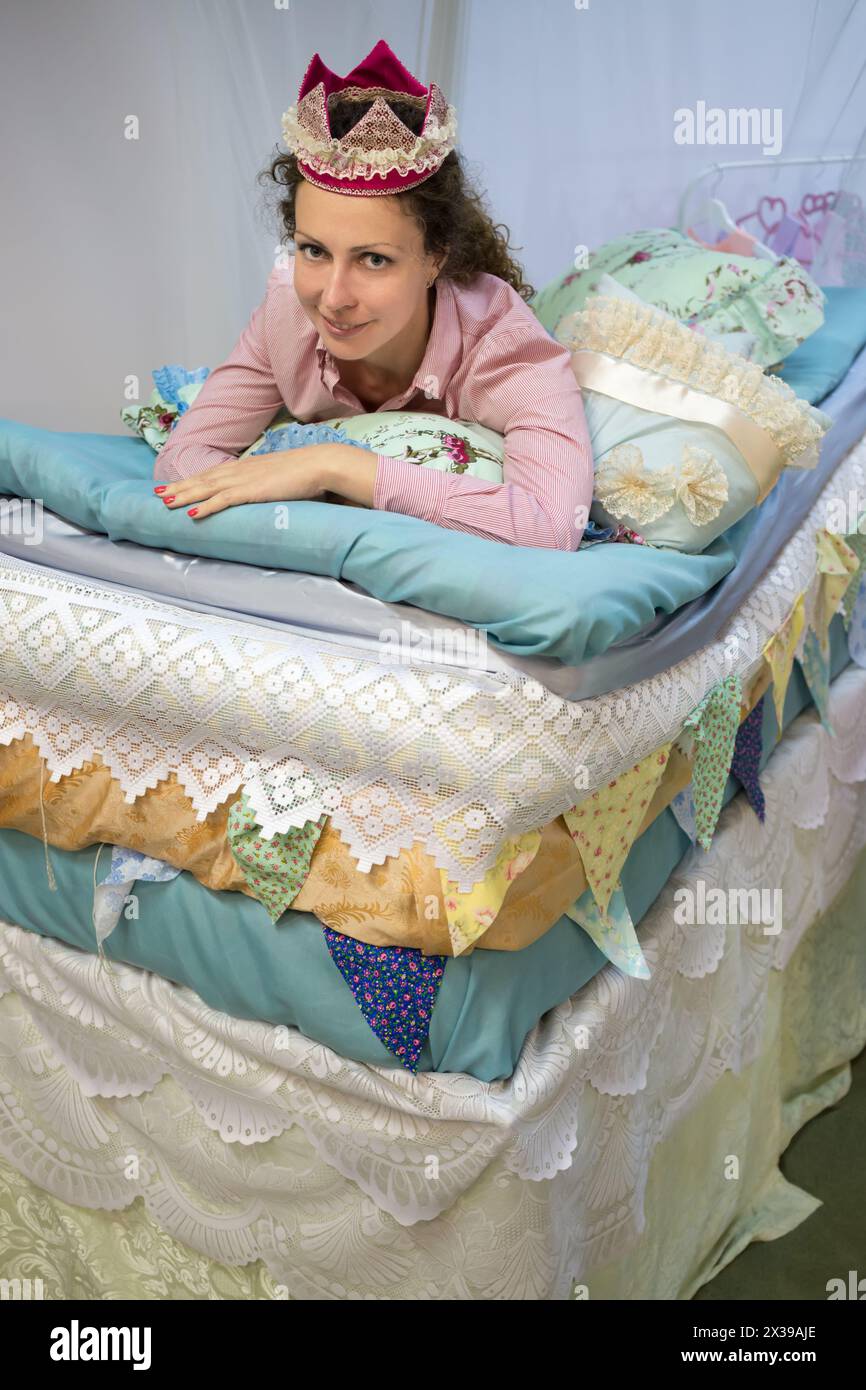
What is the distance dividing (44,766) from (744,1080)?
102 cm

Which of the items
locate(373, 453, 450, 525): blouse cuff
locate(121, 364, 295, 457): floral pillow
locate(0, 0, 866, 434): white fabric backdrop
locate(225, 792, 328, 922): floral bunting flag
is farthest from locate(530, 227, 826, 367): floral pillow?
locate(225, 792, 328, 922): floral bunting flag

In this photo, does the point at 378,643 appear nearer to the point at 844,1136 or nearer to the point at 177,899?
the point at 177,899

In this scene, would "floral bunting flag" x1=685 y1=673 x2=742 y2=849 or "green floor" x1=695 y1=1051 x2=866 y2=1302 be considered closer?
"floral bunting flag" x1=685 y1=673 x2=742 y2=849

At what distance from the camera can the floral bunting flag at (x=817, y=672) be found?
175 centimetres

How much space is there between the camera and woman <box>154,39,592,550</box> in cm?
123

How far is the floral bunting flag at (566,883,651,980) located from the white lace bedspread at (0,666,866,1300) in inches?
1.6

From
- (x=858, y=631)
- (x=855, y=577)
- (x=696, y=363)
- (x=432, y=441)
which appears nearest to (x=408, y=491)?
(x=432, y=441)

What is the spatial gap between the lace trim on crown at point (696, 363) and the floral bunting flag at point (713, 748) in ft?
1.10

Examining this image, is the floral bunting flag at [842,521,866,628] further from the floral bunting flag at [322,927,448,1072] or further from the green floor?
the floral bunting flag at [322,927,448,1072]

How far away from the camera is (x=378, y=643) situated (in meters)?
1.07

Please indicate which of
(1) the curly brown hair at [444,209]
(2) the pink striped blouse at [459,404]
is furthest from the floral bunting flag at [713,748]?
(1) the curly brown hair at [444,209]

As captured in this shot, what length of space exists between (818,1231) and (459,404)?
4.08 feet

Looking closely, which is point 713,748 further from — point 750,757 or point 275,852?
point 275,852

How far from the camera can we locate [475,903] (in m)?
0.98
